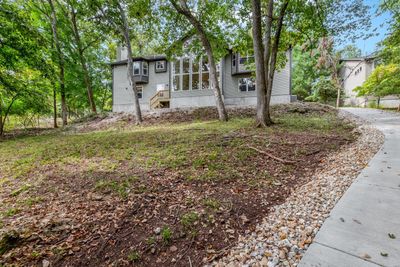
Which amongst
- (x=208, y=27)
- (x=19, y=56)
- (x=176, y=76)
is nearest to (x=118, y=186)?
(x=19, y=56)

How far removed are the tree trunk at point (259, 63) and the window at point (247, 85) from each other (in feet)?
30.9

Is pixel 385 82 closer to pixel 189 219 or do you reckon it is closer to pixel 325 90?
pixel 325 90

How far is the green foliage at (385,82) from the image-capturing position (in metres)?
14.2

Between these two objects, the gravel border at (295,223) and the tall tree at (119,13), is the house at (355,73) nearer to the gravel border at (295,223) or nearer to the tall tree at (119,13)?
the tall tree at (119,13)

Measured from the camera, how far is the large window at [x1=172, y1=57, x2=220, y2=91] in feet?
55.3

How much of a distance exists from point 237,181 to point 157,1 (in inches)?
440

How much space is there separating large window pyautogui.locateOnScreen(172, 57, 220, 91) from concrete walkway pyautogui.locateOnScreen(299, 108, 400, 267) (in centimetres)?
1489

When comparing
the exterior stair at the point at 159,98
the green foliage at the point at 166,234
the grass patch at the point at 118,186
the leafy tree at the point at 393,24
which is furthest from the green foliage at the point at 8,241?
the exterior stair at the point at 159,98

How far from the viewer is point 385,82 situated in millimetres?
14742

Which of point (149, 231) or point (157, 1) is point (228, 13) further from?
point (149, 231)

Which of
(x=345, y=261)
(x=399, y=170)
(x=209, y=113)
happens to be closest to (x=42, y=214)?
(x=345, y=261)

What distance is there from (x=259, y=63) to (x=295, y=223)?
650 centimetres

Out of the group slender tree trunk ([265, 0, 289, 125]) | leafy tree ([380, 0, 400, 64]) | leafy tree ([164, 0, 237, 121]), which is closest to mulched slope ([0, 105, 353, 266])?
slender tree trunk ([265, 0, 289, 125])

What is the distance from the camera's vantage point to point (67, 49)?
1553 centimetres
